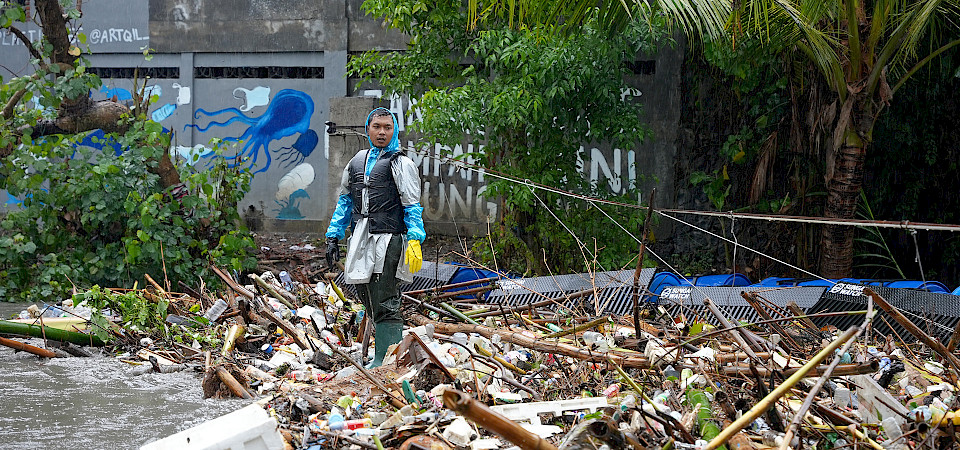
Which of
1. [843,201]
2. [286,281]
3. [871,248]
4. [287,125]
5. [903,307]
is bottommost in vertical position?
[286,281]

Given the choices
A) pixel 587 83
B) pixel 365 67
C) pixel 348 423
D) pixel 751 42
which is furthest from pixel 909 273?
pixel 348 423

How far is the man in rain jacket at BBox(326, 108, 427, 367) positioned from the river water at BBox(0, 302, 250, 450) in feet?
3.56

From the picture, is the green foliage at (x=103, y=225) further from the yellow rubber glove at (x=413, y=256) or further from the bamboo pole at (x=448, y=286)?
the yellow rubber glove at (x=413, y=256)

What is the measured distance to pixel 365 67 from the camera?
9.39 metres

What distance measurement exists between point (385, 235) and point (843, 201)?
4.90 metres

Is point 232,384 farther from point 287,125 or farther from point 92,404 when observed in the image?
point 287,125

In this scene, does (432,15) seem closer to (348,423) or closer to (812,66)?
(812,66)

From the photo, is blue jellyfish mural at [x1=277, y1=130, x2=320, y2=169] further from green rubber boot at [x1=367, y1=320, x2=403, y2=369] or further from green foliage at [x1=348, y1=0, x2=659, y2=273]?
green rubber boot at [x1=367, y1=320, x2=403, y2=369]

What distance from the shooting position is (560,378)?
425 cm

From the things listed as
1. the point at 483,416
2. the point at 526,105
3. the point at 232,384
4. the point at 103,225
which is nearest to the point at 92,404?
the point at 232,384

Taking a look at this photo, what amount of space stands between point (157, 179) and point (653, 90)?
598cm

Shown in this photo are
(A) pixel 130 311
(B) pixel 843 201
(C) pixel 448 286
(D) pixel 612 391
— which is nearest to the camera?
(D) pixel 612 391

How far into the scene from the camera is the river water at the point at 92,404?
364 cm

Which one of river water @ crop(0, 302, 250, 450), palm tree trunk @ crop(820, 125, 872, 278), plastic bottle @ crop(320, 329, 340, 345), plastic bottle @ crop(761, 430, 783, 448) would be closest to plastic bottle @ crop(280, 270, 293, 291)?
plastic bottle @ crop(320, 329, 340, 345)
